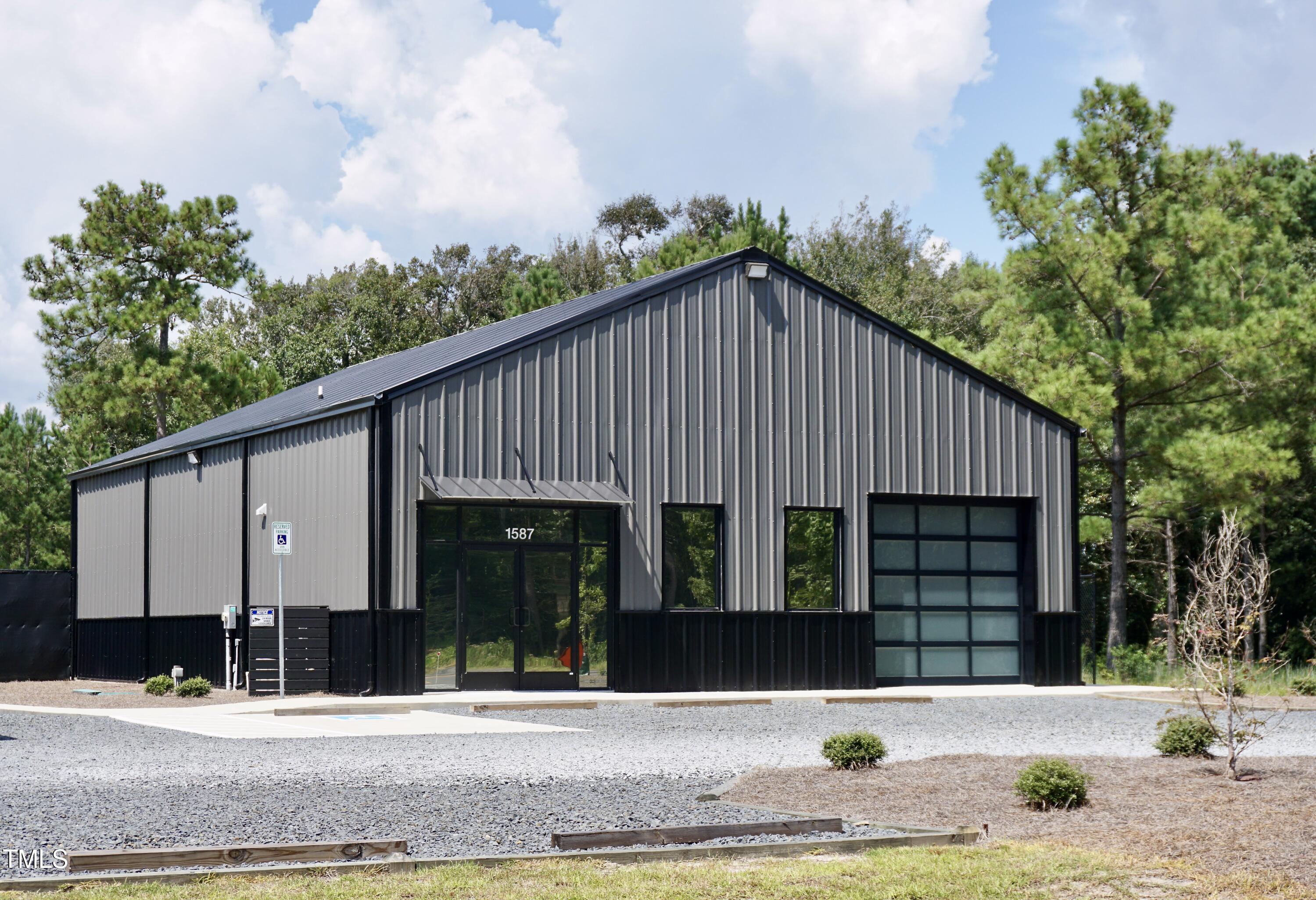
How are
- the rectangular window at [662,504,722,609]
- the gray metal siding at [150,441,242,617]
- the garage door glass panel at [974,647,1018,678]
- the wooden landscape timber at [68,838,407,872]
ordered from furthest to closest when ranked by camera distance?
the gray metal siding at [150,441,242,617] → the garage door glass panel at [974,647,1018,678] → the rectangular window at [662,504,722,609] → the wooden landscape timber at [68,838,407,872]

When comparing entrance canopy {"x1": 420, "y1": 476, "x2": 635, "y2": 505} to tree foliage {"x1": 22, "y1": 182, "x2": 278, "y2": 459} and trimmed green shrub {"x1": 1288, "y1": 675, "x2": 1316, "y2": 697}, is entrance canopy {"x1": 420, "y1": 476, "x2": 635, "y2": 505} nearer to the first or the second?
trimmed green shrub {"x1": 1288, "y1": 675, "x2": 1316, "y2": 697}

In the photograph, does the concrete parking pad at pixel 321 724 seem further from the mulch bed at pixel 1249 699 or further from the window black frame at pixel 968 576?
the mulch bed at pixel 1249 699

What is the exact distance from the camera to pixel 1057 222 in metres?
29.8

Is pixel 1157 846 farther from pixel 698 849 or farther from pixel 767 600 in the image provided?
pixel 767 600

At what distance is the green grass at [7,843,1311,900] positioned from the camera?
6.84 meters

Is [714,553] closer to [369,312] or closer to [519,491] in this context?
[519,491]

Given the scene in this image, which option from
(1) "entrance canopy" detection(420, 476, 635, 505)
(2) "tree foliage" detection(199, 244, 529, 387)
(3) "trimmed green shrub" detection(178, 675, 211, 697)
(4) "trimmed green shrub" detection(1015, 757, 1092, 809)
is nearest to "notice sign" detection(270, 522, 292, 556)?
(1) "entrance canopy" detection(420, 476, 635, 505)

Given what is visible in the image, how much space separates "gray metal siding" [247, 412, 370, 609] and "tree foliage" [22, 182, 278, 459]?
18526 millimetres

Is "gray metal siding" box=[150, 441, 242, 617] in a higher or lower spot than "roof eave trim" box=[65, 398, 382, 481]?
lower

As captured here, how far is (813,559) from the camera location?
961 inches

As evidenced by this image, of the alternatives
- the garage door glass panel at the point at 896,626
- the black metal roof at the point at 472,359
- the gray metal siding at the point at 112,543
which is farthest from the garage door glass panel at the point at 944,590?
the gray metal siding at the point at 112,543

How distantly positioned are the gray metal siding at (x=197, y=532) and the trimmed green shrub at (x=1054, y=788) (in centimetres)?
1832

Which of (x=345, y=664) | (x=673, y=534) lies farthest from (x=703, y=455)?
(x=345, y=664)

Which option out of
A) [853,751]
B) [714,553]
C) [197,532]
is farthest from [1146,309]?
[853,751]
